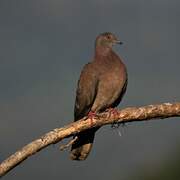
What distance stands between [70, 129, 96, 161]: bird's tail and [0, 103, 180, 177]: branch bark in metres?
1.44

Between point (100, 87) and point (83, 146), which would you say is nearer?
point (83, 146)

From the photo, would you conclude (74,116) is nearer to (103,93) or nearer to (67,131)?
(103,93)

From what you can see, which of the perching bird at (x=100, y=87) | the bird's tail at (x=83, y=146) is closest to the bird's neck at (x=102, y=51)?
the perching bird at (x=100, y=87)

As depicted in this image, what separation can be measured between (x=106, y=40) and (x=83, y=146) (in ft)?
9.33

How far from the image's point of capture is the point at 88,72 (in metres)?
17.4

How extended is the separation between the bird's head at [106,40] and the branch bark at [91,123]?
336 centimetres

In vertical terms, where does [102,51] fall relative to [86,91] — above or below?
above

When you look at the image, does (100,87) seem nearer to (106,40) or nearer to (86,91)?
(86,91)

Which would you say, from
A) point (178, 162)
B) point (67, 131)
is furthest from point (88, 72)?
point (178, 162)

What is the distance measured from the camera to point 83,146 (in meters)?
16.7

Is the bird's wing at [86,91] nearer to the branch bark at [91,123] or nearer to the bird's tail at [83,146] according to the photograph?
the bird's tail at [83,146]

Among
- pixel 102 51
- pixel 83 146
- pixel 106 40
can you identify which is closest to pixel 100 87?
pixel 102 51

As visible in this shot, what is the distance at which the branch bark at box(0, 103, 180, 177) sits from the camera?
13812mm

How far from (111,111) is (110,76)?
194 centimetres
